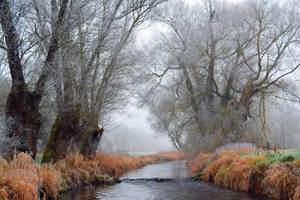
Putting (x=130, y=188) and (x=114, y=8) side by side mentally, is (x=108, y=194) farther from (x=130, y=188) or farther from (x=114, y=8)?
(x=114, y=8)

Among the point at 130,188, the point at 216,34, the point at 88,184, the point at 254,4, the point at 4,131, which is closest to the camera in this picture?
the point at 4,131

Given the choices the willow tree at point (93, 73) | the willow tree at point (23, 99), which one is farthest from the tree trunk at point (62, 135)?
the willow tree at point (23, 99)

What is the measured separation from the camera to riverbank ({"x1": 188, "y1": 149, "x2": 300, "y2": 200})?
6.93 m

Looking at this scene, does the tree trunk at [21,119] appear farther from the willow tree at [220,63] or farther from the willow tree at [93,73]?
the willow tree at [220,63]

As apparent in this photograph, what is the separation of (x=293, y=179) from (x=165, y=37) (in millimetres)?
16057

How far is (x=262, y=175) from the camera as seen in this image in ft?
27.6

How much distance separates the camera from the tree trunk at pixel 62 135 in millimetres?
11578

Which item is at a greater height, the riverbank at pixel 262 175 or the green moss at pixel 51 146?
the green moss at pixel 51 146

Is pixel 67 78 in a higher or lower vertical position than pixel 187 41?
lower

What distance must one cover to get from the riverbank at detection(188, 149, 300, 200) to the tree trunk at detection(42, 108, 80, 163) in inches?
233

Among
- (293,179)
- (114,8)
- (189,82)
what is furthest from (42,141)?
(293,179)

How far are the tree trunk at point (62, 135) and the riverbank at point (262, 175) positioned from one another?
5.91 meters

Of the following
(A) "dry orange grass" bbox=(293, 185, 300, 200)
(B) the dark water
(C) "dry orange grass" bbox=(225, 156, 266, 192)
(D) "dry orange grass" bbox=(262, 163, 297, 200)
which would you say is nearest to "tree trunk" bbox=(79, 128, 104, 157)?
(B) the dark water

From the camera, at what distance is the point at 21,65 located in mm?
8930
